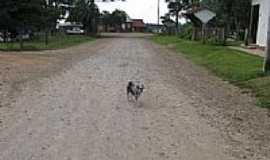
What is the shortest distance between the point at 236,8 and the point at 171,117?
32.6m

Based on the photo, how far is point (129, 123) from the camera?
8.84 m

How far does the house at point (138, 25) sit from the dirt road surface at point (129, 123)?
11922cm

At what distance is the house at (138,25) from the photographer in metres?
134

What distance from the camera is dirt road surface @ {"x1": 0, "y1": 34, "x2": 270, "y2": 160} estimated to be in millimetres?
6926

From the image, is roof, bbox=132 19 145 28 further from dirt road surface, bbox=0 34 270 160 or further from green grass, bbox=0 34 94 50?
dirt road surface, bbox=0 34 270 160

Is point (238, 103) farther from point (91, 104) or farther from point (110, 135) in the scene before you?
point (110, 135)

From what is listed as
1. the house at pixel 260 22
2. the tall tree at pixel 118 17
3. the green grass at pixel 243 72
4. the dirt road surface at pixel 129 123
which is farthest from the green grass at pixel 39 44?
the tall tree at pixel 118 17

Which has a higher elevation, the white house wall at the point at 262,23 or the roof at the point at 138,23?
the white house wall at the point at 262,23

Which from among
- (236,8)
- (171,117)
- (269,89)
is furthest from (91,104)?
(236,8)

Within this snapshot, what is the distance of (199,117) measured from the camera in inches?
380

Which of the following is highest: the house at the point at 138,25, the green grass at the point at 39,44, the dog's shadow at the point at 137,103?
the dog's shadow at the point at 137,103

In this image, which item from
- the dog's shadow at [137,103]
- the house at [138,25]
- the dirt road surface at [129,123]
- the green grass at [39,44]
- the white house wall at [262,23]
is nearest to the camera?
the dirt road surface at [129,123]

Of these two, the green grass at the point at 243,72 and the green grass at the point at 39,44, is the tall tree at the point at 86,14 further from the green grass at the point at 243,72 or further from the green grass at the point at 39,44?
the green grass at the point at 243,72

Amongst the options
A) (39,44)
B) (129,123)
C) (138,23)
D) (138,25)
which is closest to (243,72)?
(129,123)
